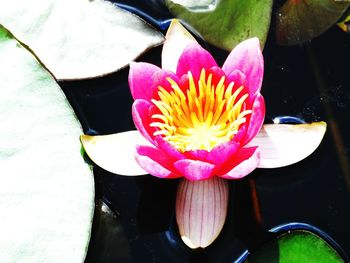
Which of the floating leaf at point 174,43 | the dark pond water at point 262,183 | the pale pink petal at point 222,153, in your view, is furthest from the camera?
the floating leaf at point 174,43

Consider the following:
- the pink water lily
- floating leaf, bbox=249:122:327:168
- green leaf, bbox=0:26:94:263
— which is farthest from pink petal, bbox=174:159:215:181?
green leaf, bbox=0:26:94:263

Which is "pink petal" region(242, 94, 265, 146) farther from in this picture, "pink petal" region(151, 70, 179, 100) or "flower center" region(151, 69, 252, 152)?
"pink petal" region(151, 70, 179, 100)

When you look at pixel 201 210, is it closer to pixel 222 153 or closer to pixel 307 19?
pixel 222 153

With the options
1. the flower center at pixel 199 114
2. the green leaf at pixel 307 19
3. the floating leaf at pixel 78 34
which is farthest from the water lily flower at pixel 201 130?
the green leaf at pixel 307 19

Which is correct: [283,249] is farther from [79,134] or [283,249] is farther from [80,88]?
[80,88]

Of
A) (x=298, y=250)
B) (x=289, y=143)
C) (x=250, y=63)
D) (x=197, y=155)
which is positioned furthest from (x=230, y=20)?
(x=298, y=250)

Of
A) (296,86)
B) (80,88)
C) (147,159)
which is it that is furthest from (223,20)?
(147,159)

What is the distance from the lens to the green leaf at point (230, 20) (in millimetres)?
2150

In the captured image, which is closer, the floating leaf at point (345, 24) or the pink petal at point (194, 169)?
the pink petal at point (194, 169)

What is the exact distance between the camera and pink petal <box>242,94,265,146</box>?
1693 mm

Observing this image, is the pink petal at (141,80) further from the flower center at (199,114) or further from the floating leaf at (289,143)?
the floating leaf at (289,143)

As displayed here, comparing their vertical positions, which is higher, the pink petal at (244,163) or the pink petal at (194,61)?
the pink petal at (194,61)

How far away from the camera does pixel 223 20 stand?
7.13 ft

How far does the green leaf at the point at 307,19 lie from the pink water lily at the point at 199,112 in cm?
41
